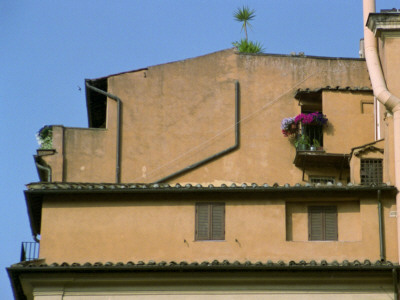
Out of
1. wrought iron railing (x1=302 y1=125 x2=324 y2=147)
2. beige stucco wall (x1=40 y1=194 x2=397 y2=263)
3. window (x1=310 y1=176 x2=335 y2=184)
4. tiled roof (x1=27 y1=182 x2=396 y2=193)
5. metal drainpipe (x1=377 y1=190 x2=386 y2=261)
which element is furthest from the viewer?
wrought iron railing (x1=302 y1=125 x2=324 y2=147)

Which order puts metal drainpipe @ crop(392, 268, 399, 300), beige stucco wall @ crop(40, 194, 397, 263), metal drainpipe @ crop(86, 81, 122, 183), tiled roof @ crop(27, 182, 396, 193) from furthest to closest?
metal drainpipe @ crop(86, 81, 122, 183)
tiled roof @ crop(27, 182, 396, 193)
beige stucco wall @ crop(40, 194, 397, 263)
metal drainpipe @ crop(392, 268, 399, 300)

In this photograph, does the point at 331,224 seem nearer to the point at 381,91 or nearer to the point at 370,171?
the point at 370,171

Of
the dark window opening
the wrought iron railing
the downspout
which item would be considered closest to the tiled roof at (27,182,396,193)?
the downspout

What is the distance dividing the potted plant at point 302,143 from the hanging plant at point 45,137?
23.7 ft

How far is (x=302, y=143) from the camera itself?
3841 centimetres

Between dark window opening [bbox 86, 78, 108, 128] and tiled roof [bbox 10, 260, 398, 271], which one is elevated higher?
dark window opening [bbox 86, 78, 108, 128]

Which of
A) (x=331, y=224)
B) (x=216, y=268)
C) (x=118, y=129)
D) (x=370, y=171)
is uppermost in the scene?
(x=118, y=129)

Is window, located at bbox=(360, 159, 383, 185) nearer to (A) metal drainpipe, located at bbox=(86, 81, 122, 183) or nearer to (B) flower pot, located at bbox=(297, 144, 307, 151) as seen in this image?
(B) flower pot, located at bbox=(297, 144, 307, 151)

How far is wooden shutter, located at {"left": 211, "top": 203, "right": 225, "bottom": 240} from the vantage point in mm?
33156

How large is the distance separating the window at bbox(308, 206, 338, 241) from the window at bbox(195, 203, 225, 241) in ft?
7.14

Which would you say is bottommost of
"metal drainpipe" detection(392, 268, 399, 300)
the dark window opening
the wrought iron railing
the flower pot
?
"metal drainpipe" detection(392, 268, 399, 300)

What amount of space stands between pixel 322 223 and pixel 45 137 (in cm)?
1039

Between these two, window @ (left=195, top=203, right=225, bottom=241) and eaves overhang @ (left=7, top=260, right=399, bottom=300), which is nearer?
eaves overhang @ (left=7, top=260, right=399, bottom=300)

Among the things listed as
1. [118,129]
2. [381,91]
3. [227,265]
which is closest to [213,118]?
[118,129]
